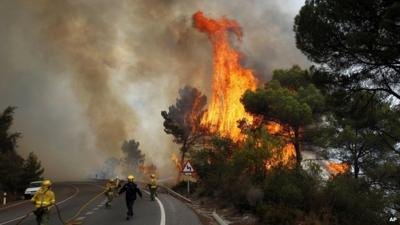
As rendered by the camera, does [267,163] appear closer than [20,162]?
Yes

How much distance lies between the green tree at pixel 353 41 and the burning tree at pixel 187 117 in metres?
41.7

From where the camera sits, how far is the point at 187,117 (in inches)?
2459

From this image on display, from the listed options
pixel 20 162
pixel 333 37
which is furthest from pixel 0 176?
pixel 333 37

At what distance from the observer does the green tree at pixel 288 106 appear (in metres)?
36.2

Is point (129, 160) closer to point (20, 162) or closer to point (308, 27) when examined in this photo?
point (20, 162)

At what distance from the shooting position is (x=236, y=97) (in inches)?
1842

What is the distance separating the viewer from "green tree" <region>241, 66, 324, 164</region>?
36.2 meters

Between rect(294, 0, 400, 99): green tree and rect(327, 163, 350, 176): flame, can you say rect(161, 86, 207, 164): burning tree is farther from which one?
rect(294, 0, 400, 99): green tree

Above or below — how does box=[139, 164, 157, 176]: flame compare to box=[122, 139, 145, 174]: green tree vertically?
below

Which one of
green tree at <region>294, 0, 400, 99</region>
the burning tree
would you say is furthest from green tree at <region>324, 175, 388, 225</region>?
the burning tree

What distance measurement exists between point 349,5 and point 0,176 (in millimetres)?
29722

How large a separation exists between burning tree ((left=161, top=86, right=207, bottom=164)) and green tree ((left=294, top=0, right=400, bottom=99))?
41659mm

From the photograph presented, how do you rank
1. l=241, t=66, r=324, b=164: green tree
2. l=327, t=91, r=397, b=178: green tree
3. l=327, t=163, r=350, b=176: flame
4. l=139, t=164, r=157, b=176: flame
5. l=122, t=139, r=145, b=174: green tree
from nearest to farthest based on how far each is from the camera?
l=327, t=91, r=397, b=178: green tree < l=327, t=163, r=350, b=176: flame < l=241, t=66, r=324, b=164: green tree < l=139, t=164, r=157, b=176: flame < l=122, t=139, r=145, b=174: green tree

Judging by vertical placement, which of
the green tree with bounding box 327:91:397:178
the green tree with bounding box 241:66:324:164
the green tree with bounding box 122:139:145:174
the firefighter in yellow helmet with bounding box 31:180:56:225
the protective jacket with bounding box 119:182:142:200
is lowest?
the firefighter in yellow helmet with bounding box 31:180:56:225
